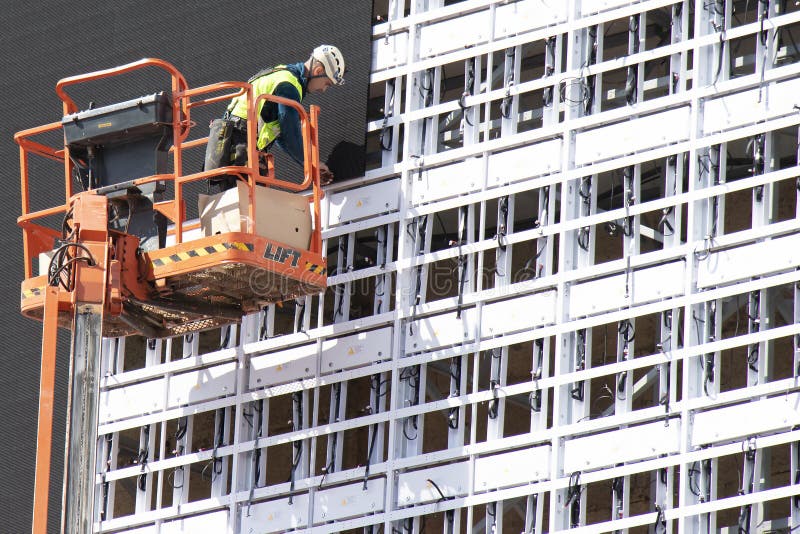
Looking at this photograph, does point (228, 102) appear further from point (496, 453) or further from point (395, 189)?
point (496, 453)

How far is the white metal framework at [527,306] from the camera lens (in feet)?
42.9

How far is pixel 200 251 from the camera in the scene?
44.1 feet

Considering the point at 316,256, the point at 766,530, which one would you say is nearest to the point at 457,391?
the point at 316,256

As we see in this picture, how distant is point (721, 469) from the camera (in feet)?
58.2

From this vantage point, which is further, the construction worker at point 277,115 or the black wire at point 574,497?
the construction worker at point 277,115

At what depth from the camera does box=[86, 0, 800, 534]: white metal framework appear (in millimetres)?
13086

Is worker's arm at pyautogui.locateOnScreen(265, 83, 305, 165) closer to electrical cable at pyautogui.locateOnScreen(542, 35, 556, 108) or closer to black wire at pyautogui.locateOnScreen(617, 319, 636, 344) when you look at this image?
electrical cable at pyautogui.locateOnScreen(542, 35, 556, 108)

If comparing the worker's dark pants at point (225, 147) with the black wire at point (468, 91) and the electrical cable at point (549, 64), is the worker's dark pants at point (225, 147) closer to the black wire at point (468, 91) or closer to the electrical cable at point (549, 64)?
the black wire at point (468, 91)

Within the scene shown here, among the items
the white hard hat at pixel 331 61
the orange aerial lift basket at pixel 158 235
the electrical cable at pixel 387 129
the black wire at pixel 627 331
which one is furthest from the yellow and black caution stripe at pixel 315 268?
the black wire at pixel 627 331

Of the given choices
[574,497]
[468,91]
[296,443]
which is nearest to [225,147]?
[468,91]

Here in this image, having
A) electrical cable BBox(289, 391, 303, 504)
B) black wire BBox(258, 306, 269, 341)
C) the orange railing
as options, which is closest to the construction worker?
the orange railing

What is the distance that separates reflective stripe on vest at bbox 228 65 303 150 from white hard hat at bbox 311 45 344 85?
13.0 inches

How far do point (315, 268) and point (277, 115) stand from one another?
65.1 inches

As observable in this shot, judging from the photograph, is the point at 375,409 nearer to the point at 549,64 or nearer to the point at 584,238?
the point at 584,238
